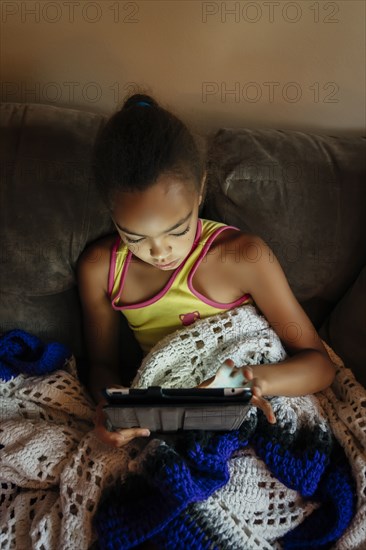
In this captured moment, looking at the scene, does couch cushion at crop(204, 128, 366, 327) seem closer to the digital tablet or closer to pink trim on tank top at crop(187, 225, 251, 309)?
pink trim on tank top at crop(187, 225, 251, 309)

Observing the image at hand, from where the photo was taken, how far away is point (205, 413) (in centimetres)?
77

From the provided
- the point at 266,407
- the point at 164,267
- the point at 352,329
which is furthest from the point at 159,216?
the point at 352,329

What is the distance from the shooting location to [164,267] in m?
0.98

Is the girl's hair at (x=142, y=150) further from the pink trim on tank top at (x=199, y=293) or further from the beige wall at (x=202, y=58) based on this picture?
the beige wall at (x=202, y=58)

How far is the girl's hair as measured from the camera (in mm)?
836

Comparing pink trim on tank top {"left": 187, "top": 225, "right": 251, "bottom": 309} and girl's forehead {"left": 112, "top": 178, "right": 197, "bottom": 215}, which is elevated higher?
girl's forehead {"left": 112, "top": 178, "right": 197, "bottom": 215}

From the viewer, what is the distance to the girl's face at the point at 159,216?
2.78 ft

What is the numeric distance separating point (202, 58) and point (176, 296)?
0.55 metres

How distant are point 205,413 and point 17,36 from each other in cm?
96

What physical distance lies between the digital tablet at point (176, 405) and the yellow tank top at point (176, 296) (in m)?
0.30

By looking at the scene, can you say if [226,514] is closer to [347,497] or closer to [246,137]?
[347,497]

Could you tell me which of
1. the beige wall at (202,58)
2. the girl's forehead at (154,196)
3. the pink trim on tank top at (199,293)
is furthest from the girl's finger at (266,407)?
the beige wall at (202,58)

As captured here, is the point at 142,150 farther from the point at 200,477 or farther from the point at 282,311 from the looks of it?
the point at 200,477

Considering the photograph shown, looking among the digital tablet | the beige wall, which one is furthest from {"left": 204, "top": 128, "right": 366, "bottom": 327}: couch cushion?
the digital tablet
